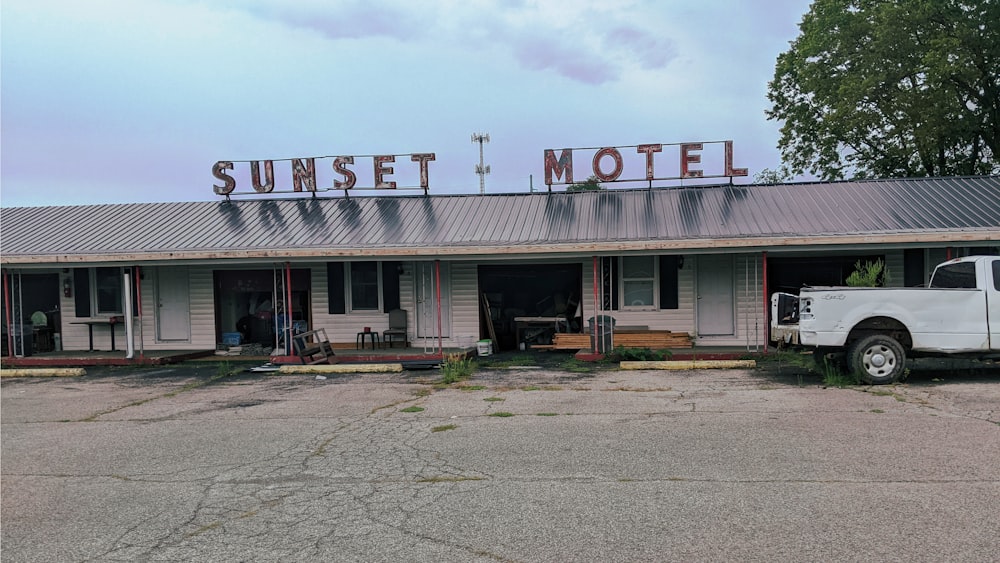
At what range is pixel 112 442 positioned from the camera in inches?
306

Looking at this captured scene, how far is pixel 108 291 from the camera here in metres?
17.4

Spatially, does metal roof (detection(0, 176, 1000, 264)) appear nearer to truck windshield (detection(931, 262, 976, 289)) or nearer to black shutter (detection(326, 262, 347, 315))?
black shutter (detection(326, 262, 347, 315))

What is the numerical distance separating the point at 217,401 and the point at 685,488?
25.2 feet

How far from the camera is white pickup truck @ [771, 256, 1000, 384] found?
32.2 feet

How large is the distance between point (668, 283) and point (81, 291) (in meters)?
14.4

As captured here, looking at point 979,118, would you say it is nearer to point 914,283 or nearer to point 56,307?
point 914,283

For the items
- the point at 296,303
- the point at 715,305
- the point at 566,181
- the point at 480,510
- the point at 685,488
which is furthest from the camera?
the point at 566,181

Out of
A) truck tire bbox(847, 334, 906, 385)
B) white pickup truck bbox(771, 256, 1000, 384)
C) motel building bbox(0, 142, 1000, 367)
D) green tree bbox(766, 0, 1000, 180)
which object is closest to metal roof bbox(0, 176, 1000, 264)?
motel building bbox(0, 142, 1000, 367)

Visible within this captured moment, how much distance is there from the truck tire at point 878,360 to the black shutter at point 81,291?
1711 centimetres

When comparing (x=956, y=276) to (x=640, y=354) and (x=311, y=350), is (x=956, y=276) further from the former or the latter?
(x=311, y=350)

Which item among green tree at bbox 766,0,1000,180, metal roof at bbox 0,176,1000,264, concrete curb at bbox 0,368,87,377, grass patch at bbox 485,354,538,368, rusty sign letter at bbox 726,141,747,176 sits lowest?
concrete curb at bbox 0,368,87,377

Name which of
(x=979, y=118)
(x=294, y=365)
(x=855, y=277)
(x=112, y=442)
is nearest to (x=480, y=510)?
(x=112, y=442)

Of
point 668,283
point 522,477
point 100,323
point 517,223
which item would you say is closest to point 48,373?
point 100,323

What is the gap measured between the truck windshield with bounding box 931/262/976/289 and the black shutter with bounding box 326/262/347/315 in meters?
12.1
